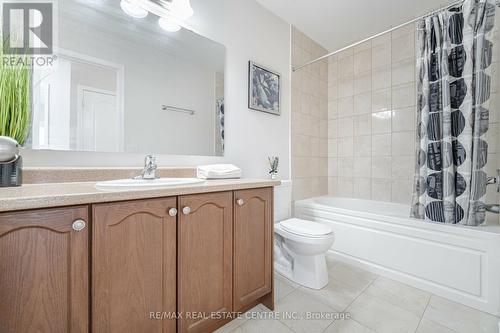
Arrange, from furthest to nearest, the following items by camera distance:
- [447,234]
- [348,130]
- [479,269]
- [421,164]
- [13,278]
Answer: [348,130] → [421,164] → [447,234] → [479,269] → [13,278]

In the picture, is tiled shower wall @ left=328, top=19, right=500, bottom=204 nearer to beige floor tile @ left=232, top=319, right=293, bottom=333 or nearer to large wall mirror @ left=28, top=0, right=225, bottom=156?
large wall mirror @ left=28, top=0, right=225, bottom=156

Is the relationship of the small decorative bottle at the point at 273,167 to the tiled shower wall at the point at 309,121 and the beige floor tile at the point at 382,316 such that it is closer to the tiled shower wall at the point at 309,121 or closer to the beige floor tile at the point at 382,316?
the tiled shower wall at the point at 309,121

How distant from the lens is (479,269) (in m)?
1.44

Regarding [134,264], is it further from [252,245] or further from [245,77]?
[245,77]

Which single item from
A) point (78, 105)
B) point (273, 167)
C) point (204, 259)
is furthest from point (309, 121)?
point (78, 105)

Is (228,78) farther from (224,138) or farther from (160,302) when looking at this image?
(160,302)

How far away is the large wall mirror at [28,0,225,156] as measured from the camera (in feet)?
3.71

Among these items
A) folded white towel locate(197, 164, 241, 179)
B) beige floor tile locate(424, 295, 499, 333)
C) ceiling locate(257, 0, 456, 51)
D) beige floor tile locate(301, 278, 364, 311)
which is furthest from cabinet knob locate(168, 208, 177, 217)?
ceiling locate(257, 0, 456, 51)

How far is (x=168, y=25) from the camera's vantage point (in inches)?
59.4

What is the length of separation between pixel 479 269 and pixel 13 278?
2.39 metres

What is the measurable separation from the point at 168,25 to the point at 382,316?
239 cm

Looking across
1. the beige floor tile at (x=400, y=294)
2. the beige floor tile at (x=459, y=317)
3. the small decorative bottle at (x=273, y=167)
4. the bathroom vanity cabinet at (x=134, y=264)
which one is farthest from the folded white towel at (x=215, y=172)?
A: the beige floor tile at (x=459, y=317)

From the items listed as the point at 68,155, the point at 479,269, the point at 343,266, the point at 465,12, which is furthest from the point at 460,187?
the point at 68,155

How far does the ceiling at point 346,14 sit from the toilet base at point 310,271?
2.33 metres
